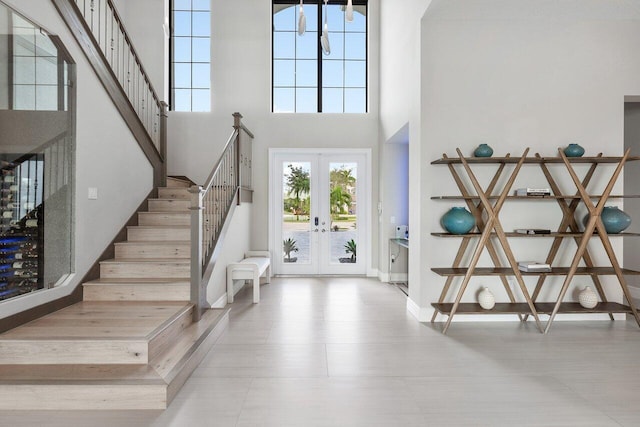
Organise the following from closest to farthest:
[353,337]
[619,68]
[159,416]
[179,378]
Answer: [159,416]
[179,378]
[353,337]
[619,68]

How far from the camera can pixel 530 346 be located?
11.6ft

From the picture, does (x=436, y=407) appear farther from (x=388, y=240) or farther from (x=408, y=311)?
(x=388, y=240)

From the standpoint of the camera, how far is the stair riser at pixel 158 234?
480cm

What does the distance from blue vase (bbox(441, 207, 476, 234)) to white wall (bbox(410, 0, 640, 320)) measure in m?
0.23

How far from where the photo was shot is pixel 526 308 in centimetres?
405

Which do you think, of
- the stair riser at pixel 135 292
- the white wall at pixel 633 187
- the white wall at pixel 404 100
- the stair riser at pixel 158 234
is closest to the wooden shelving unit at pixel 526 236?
the white wall at pixel 404 100

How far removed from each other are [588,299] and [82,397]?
469 centimetres

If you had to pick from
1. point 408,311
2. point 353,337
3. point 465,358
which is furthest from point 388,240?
point 465,358

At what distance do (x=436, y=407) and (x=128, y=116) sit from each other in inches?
186

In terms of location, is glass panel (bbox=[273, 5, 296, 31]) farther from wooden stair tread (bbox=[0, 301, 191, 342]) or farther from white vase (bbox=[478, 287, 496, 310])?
white vase (bbox=[478, 287, 496, 310])

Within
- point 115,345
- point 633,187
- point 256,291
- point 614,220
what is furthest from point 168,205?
point 633,187

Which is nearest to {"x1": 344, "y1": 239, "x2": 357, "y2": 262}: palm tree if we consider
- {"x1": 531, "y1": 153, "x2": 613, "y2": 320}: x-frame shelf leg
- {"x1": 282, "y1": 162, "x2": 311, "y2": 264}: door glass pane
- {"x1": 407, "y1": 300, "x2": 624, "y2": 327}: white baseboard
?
{"x1": 282, "y1": 162, "x2": 311, "y2": 264}: door glass pane

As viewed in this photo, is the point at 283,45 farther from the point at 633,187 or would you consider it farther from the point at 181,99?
the point at 633,187

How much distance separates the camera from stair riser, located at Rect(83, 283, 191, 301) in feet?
12.8
